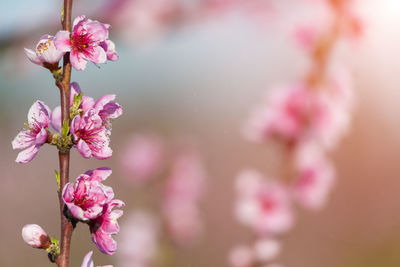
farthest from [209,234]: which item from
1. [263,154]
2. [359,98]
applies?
[359,98]

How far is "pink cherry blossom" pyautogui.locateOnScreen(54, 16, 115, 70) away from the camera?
333 mm

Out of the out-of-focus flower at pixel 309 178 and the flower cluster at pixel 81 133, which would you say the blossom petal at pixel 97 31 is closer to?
the flower cluster at pixel 81 133

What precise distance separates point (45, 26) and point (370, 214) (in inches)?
84.7

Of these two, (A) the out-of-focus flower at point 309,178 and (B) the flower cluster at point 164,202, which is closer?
(A) the out-of-focus flower at point 309,178

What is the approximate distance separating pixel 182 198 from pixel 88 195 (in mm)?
1049

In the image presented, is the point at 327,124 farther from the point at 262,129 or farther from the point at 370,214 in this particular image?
the point at 370,214

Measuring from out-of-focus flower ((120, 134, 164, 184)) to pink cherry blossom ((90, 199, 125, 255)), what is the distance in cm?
100

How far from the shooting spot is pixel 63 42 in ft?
1.09

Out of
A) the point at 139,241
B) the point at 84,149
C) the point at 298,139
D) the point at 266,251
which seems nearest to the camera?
the point at 84,149

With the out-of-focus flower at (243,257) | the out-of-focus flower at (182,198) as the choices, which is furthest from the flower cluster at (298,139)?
the out-of-focus flower at (182,198)

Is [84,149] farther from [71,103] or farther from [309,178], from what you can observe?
[309,178]

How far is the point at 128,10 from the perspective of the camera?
1.57 meters

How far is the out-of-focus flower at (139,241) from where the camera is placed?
51.0 inches

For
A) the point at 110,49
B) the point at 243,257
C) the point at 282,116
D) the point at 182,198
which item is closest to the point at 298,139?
the point at 282,116
